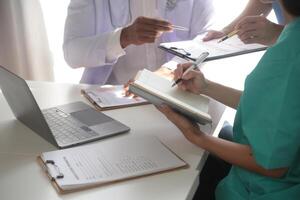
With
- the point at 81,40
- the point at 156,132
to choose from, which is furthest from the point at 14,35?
the point at 156,132

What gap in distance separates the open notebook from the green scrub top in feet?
0.35

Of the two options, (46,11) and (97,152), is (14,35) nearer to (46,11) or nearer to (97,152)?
(46,11)

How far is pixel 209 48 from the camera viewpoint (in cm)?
148

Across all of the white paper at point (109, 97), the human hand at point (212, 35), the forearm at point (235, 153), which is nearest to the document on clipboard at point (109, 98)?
the white paper at point (109, 97)

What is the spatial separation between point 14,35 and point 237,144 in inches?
66.0

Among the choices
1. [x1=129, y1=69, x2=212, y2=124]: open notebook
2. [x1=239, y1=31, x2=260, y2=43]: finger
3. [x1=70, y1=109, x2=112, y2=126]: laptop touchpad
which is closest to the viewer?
[x1=129, y1=69, x2=212, y2=124]: open notebook

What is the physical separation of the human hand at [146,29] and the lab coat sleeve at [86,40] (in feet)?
0.23

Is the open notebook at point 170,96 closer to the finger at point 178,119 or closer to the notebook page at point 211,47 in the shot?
the finger at point 178,119

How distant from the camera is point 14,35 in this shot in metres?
2.15

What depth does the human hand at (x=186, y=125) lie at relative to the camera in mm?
881

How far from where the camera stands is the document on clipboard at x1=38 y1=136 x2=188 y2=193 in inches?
29.7

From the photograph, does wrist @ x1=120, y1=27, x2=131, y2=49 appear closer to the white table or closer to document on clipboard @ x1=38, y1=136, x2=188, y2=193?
the white table

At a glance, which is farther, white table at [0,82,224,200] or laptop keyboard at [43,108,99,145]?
laptop keyboard at [43,108,99,145]

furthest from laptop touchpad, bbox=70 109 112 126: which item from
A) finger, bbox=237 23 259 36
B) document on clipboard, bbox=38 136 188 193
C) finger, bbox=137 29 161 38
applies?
finger, bbox=237 23 259 36
